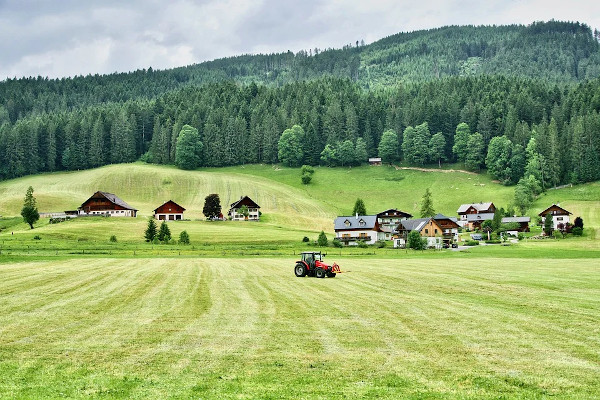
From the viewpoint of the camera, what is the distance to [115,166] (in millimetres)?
191250

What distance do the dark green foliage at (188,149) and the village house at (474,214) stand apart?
92.3 m

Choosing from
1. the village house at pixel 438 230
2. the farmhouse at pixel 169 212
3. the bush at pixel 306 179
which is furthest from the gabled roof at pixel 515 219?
the farmhouse at pixel 169 212

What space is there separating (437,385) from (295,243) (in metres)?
83.4

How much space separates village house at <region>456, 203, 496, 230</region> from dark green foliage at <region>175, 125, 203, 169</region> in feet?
303

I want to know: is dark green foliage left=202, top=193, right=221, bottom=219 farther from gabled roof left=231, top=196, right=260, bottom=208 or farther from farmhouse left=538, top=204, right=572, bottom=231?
farmhouse left=538, top=204, right=572, bottom=231

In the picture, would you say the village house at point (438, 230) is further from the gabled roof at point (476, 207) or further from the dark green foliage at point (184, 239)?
the dark green foliage at point (184, 239)

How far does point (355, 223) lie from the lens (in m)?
124

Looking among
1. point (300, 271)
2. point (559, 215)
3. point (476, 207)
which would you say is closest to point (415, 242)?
point (559, 215)

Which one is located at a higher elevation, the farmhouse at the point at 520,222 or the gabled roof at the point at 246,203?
the gabled roof at the point at 246,203

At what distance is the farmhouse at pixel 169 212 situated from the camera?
5320 inches

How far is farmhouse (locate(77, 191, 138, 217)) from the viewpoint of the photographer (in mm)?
137750

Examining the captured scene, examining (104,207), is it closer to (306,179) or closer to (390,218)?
(306,179)

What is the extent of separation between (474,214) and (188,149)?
98.1 m

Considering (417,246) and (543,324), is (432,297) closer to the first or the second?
(543,324)
